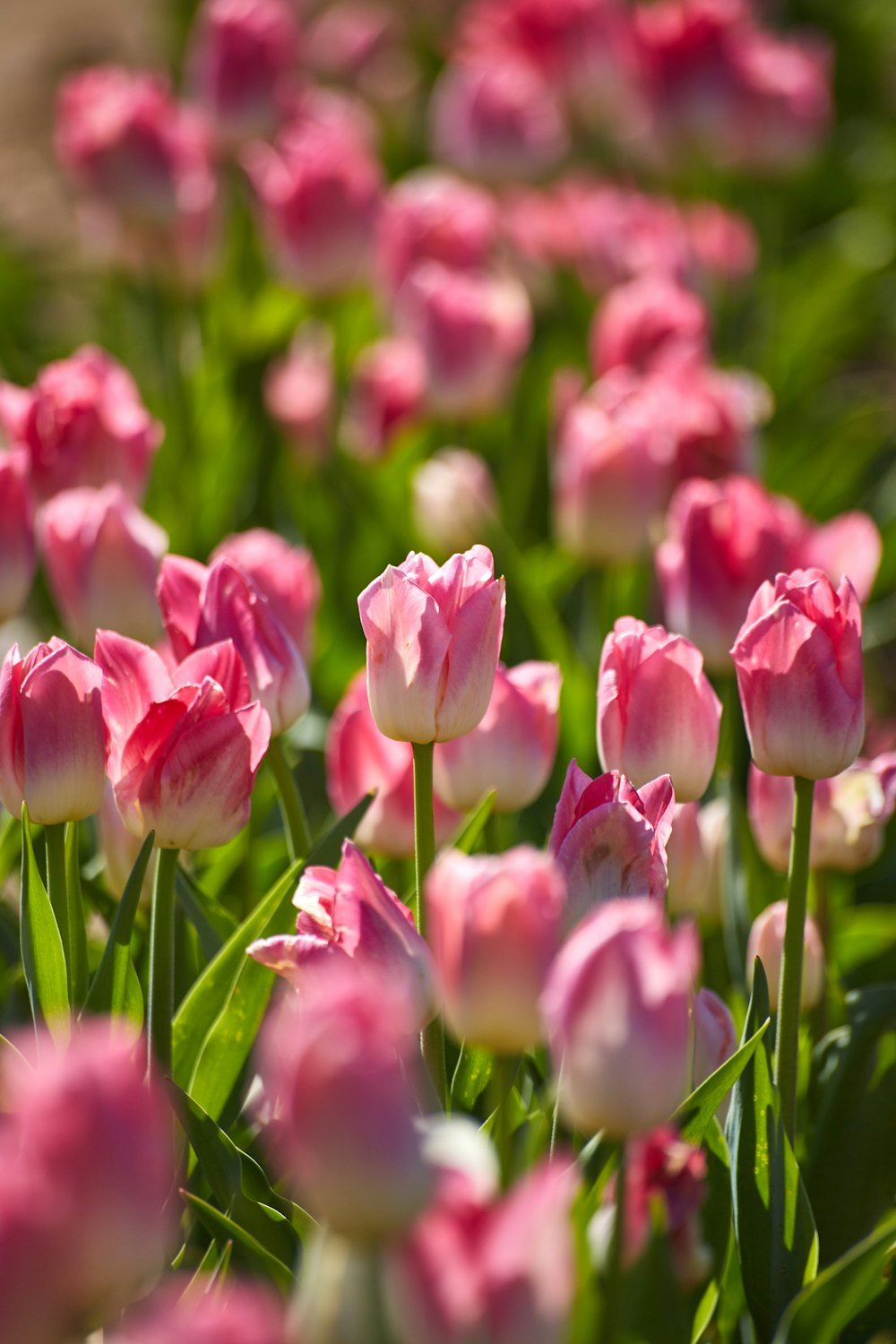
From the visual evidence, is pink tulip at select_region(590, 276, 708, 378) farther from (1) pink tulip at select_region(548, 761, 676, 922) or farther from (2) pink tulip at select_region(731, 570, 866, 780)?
(1) pink tulip at select_region(548, 761, 676, 922)

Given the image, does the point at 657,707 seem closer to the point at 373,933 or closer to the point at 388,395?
the point at 373,933

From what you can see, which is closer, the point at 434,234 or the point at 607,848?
A: the point at 607,848

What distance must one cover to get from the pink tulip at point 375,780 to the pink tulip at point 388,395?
3.08 ft

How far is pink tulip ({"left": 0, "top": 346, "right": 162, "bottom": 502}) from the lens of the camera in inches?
50.9

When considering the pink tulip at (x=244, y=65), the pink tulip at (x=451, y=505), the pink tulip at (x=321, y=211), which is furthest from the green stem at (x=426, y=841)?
the pink tulip at (x=244, y=65)

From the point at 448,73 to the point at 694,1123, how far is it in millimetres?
3267

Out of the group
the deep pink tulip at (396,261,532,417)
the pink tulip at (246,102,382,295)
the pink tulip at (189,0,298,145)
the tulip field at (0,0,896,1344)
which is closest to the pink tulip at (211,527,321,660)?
the tulip field at (0,0,896,1344)

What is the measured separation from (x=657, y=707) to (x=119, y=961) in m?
0.33

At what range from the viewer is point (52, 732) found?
78cm

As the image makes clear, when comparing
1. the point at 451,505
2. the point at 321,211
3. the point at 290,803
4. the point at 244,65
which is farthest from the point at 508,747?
the point at 244,65

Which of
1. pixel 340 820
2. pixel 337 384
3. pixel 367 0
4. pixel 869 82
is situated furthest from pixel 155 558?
pixel 367 0

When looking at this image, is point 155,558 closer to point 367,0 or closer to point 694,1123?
point 694,1123

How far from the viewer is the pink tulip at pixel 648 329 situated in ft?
5.92

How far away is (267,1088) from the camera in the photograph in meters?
0.87
